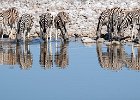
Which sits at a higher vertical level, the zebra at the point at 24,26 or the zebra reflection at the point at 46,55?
the zebra at the point at 24,26

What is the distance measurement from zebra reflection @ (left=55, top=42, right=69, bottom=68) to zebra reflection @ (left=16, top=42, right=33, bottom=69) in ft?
4.00

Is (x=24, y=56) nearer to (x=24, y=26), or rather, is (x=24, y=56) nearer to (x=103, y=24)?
(x=24, y=26)

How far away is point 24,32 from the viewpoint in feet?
121

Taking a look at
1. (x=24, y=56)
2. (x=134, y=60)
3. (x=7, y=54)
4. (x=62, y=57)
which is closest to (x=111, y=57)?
(x=134, y=60)

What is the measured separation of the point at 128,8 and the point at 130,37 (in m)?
7.68

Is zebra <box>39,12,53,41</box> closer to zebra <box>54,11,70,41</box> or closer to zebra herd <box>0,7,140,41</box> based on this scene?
zebra herd <box>0,7,140,41</box>

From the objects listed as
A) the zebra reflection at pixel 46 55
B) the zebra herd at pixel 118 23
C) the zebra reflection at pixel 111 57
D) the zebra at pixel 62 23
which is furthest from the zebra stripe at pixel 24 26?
the zebra reflection at pixel 111 57

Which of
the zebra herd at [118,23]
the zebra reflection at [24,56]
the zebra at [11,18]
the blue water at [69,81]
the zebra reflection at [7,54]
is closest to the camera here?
the blue water at [69,81]

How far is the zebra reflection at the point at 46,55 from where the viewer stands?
26.8 metres

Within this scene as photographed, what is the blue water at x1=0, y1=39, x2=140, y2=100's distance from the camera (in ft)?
64.4

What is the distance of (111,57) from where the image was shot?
28.5 m

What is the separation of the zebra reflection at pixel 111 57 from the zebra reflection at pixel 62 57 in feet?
5.01

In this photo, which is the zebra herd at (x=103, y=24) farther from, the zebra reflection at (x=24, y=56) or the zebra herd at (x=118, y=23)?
the zebra reflection at (x=24, y=56)

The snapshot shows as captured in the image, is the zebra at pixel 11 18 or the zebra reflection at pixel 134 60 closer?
the zebra reflection at pixel 134 60
